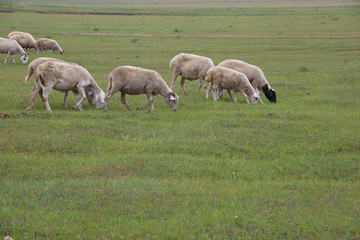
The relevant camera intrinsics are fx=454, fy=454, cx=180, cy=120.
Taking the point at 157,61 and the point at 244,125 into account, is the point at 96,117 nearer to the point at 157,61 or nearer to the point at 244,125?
the point at 244,125

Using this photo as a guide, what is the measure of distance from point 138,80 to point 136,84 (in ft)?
0.45

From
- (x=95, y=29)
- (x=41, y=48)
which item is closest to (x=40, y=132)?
(x=41, y=48)

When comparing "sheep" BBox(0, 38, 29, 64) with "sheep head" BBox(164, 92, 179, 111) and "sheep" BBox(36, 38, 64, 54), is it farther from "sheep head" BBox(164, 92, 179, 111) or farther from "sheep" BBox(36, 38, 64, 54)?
"sheep head" BBox(164, 92, 179, 111)

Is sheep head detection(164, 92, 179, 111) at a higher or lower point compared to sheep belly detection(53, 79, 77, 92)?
lower

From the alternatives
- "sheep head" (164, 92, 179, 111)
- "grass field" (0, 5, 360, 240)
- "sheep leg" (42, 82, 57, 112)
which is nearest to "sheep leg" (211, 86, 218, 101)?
"grass field" (0, 5, 360, 240)

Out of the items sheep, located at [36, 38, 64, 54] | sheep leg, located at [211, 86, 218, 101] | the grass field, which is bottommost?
sheep, located at [36, 38, 64, 54]

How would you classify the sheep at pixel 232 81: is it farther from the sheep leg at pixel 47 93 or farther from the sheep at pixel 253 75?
the sheep leg at pixel 47 93

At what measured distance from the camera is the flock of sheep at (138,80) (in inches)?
531

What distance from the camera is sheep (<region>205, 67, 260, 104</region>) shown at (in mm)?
15125

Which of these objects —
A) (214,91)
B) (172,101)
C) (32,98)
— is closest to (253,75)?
(214,91)

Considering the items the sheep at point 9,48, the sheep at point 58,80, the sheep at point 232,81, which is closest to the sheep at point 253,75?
the sheep at point 232,81

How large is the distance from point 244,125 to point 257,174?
3.16 meters

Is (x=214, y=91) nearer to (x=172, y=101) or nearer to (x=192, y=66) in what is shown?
(x=192, y=66)

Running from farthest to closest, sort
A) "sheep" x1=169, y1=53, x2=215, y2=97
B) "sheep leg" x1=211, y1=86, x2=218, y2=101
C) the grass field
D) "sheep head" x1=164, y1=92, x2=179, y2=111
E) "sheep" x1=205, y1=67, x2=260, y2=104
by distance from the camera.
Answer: "sheep" x1=169, y1=53, x2=215, y2=97 < "sheep leg" x1=211, y1=86, x2=218, y2=101 < "sheep" x1=205, y1=67, x2=260, y2=104 < "sheep head" x1=164, y1=92, x2=179, y2=111 < the grass field
